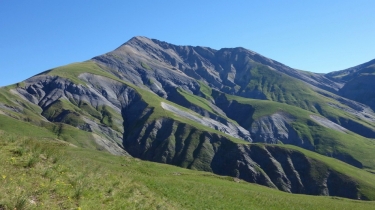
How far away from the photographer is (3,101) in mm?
192750

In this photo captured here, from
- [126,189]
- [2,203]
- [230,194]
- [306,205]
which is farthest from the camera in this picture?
[306,205]

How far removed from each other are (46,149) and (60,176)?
438 cm

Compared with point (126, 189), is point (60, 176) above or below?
above

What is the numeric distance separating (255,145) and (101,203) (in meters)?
178

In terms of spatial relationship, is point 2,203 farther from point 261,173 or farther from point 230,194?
point 261,173

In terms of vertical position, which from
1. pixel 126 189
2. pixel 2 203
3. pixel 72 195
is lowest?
pixel 126 189

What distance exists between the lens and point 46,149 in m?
19.4

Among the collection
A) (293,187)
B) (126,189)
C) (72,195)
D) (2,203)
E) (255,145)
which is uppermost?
(2,203)

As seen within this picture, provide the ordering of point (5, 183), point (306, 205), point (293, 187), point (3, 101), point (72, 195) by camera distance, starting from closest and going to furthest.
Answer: point (5, 183) < point (72, 195) < point (306, 205) < point (293, 187) < point (3, 101)

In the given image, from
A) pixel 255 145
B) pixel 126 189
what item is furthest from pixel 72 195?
pixel 255 145

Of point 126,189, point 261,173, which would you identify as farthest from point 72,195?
point 261,173

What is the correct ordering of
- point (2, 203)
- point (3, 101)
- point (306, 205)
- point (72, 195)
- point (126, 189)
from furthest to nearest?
point (3, 101) < point (306, 205) < point (126, 189) < point (72, 195) < point (2, 203)

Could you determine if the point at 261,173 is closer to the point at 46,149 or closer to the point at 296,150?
the point at 296,150

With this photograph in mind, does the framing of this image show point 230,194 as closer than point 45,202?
No
